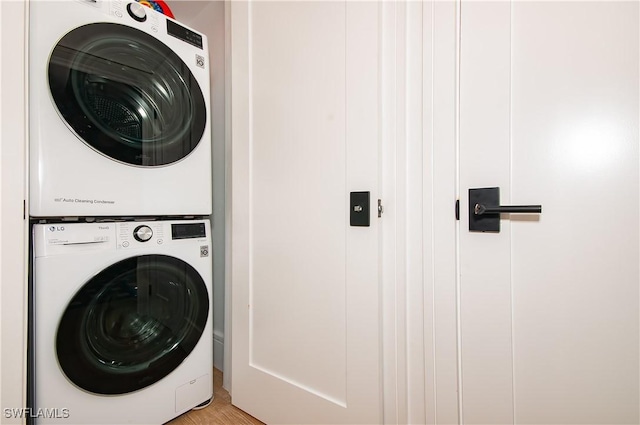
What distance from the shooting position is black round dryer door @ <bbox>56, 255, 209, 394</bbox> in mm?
960

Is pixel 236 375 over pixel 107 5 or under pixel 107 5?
under

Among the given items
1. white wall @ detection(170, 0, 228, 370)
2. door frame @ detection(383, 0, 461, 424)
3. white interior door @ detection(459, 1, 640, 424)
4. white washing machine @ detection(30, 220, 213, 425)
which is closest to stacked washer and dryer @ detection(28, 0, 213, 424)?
white washing machine @ detection(30, 220, 213, 425)

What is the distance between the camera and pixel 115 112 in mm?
1069

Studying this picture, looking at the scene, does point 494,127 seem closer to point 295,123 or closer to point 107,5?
point 295,123

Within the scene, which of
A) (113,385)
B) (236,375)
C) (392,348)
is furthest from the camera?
(236,375)

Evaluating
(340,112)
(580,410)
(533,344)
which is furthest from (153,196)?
(580,410)

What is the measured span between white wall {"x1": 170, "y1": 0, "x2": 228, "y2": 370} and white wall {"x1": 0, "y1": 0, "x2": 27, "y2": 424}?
871 millimetres

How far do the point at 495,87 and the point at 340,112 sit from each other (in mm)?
455

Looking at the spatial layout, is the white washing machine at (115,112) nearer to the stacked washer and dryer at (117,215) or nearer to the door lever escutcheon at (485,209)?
the stacked washer and dryer at (117,215)

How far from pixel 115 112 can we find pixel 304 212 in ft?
2.58

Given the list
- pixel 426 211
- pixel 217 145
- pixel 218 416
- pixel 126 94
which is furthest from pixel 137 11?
pixel 218 416

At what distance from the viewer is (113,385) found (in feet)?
3.35

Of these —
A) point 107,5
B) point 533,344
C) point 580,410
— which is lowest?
point 580,410

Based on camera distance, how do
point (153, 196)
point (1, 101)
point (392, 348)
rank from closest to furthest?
point (1, 101), point (392, 348), point (153, 196)
